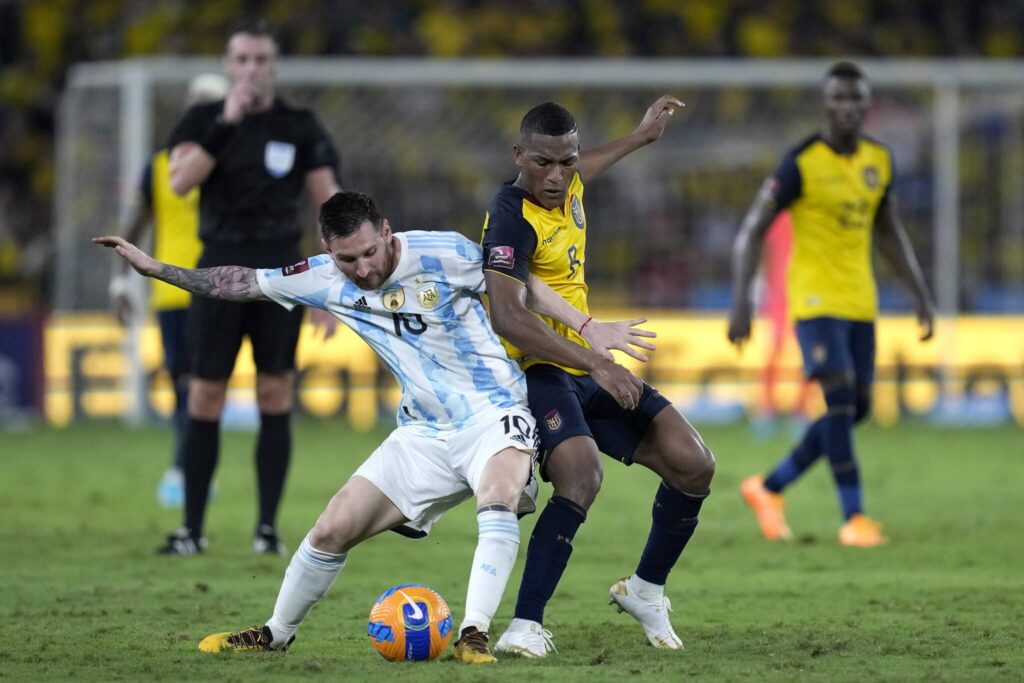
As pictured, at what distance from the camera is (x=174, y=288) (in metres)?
10.3

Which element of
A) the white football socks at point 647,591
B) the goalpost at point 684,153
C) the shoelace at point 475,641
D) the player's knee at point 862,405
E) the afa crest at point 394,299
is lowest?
the shoelace at point 475,641

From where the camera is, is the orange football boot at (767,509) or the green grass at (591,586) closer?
the green grass at (591,586)

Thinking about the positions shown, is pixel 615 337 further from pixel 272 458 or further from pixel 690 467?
pixel 272 458

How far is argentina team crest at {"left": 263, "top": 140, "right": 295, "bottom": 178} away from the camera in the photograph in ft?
26.0

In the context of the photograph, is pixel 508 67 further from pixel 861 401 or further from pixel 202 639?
pixel 202 639

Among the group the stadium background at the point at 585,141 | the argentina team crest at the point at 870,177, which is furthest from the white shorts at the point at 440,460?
the stadium background at the point at 585,141

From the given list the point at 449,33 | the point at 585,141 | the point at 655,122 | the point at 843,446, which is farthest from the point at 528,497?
the point at 449,33

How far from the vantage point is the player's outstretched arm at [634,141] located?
20.3ft

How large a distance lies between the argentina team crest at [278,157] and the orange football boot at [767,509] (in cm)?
292

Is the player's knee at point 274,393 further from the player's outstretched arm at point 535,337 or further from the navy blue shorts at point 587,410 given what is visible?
the player's outstretched arm at point 535,337

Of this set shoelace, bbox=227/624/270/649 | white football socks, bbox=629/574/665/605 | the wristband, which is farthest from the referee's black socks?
white football socks, bbox=629/574/665/605

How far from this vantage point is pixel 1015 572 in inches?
294

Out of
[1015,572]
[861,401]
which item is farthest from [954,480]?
[1015,572]

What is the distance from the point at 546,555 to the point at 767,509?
146 inches
